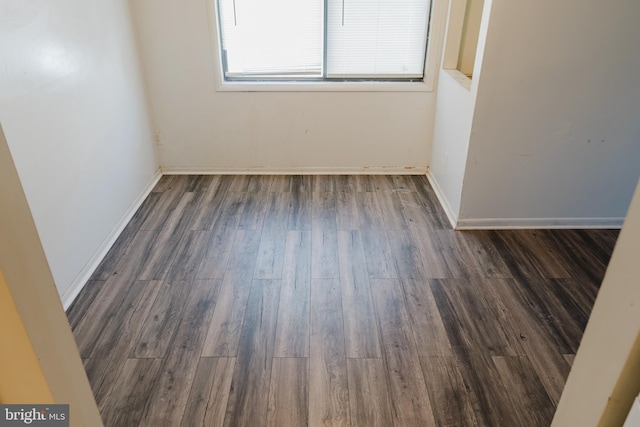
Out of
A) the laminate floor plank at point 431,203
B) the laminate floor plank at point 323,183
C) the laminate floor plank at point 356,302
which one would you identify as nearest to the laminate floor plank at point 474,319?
the laminate floor plank at point 356,302

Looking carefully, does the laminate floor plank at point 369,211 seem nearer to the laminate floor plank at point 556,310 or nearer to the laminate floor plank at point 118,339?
the laminate floor plank at point 556,310

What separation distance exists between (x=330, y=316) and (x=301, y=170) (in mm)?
1730

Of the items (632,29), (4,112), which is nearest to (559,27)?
(632,29)

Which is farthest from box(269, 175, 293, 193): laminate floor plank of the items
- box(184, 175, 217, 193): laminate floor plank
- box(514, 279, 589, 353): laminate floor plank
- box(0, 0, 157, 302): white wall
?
box(514, 279, 589, 353): laminate floor plank

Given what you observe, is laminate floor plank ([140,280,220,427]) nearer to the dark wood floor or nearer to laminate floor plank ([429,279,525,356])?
the dark wood floor

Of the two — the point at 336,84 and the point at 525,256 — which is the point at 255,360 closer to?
the point at 525,256

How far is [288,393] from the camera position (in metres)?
1.78

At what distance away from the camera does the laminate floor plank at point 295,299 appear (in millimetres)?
2002

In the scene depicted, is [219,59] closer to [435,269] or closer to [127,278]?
[127,278]

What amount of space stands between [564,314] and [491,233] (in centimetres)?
79

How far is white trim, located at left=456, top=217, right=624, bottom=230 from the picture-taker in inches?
114

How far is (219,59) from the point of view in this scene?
3.25m

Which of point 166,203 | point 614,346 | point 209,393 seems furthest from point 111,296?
point 614,346

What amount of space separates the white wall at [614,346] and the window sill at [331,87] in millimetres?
2766
